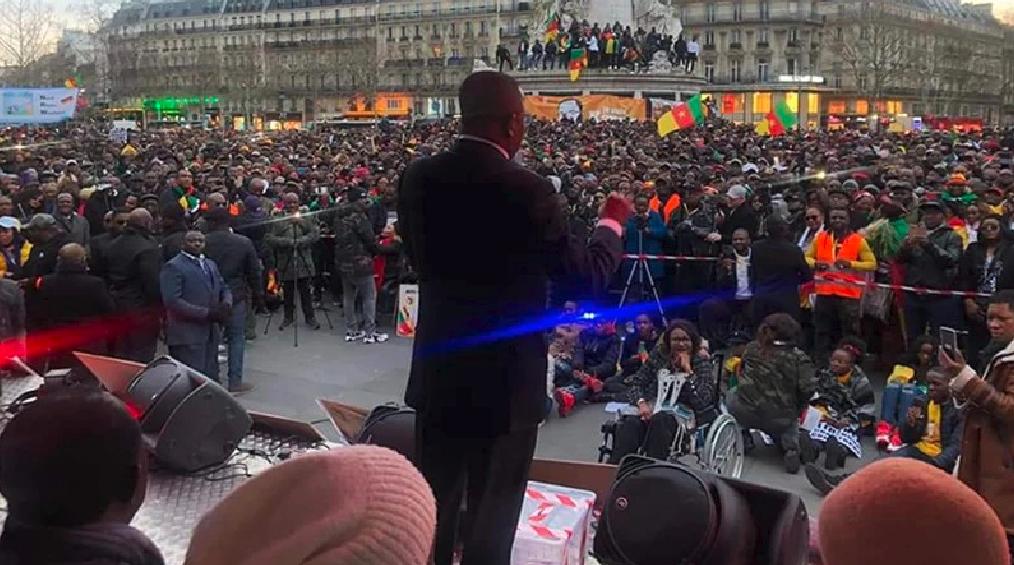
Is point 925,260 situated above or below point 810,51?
below

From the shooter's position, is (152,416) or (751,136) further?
(751,136)

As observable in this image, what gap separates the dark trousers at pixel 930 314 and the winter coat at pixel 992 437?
4.58 m

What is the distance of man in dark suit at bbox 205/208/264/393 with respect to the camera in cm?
916

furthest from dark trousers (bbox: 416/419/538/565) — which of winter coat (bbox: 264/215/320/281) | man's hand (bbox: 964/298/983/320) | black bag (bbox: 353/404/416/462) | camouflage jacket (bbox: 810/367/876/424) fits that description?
winter coat (bbox: 264/215/320/281)

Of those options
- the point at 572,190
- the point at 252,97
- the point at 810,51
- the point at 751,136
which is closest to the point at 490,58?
the point at 252,97

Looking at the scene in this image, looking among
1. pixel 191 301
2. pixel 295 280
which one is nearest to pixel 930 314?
pixel 191 301

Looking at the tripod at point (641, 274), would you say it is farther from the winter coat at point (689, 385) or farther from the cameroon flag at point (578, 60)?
the cameroon flag at point (578, 60)

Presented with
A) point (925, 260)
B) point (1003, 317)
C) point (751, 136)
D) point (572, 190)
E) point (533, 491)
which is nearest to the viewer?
point (533, 491)

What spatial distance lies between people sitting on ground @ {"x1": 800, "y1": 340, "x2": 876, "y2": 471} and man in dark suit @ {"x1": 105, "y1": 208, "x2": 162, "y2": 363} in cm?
511

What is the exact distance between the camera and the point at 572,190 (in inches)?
584

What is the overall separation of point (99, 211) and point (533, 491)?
33.8 feet

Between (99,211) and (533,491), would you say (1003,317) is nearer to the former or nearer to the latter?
(533,491)

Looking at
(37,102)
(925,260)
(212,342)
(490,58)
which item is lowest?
(212,342)

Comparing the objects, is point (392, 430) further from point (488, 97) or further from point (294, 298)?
point (294, 298)
